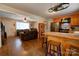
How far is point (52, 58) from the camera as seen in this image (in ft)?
6.26

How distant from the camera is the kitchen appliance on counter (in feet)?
6.73

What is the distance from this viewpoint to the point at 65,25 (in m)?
2.10

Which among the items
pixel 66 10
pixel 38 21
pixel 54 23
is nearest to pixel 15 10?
pixel 38 21

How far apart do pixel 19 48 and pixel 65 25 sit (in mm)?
1185

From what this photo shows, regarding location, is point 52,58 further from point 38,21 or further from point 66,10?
point 66,10

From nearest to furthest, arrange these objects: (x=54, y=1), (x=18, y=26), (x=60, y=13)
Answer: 1. (x=54, y=1)
2. (x=60, y=13)
3. (x=18, y=26)

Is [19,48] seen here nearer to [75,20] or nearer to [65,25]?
[65,25]

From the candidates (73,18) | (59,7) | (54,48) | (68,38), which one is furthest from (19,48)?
(73,18)

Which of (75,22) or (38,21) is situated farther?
(38,21)

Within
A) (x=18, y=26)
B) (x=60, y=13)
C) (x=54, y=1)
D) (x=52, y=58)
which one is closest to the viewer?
(x=54, y=1)

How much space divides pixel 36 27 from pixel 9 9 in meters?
0.73

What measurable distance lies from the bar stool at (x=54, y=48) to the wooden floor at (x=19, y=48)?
0.22 metres

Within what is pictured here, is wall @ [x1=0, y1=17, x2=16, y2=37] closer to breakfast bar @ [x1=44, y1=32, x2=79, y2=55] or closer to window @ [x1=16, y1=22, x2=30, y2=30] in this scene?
window @ [x1=16, y1=22, x2=30, y2=30]

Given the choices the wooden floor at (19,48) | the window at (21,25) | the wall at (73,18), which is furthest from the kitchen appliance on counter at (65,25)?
the window at (21,25)
